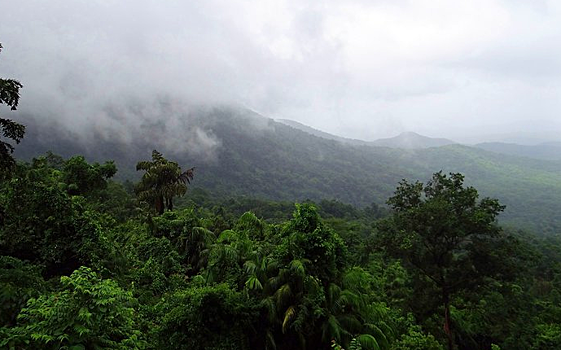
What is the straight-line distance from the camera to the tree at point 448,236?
1841cm

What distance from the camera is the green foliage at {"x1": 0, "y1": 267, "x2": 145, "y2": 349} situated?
5.04 meters

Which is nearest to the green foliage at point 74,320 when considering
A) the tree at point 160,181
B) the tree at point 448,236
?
the tree at point 448,236

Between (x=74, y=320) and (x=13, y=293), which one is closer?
(x=74, y=320)

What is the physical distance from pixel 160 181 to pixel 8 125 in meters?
13.6

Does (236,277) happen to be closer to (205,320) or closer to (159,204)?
(205,320)

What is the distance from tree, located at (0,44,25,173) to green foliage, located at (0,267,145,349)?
4947 mm

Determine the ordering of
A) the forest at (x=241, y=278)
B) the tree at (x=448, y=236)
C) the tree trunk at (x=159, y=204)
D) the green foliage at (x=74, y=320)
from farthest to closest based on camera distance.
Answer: the tree trunk at (x=159, y=204), the tree at (x=448, y=236), the forest at (x=241, y=278), the green foliage at (x=74, y=320)

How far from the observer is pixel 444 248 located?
19.5 metres

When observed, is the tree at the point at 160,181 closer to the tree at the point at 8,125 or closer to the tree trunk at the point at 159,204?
the tree trunk at the point at 159,204

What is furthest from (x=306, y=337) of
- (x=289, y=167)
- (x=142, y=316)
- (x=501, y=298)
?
(x=289, y=167)

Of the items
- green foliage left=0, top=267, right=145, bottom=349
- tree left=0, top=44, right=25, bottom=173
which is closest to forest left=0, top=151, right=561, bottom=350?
green foliage left=0, top=267, right=145, bottom=349

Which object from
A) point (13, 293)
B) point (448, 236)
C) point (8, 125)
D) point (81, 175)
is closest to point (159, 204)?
point (81, 175)

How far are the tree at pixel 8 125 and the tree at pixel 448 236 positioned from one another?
1697 cm

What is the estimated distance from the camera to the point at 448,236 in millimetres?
19047
